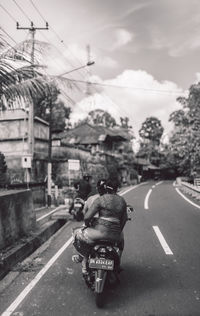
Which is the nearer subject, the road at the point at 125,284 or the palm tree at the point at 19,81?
the road at the point at 125,284

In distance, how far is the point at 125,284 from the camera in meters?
5.49

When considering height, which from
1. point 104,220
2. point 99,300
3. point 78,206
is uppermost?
point 104,220

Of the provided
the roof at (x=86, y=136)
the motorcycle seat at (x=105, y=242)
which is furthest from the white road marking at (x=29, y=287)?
the roof at (x=86, y=136)

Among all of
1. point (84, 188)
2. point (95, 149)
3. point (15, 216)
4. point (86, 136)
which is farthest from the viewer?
point (86, 136)

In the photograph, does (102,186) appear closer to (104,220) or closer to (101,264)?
(104,220)

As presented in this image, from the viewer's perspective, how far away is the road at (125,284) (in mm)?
4484

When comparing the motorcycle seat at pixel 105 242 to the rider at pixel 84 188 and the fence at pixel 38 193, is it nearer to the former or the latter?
the rider at pixel 84 188

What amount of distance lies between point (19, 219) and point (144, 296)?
463 centimetres

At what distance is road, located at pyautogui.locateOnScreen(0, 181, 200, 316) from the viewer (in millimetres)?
4484

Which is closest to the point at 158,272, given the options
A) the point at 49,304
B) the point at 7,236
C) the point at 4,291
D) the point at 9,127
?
the point at 49,304

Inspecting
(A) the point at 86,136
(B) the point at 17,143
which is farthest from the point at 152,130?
(B) the point at 17,143

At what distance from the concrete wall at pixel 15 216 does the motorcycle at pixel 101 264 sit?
2761mm

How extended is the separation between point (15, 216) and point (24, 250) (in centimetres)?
93

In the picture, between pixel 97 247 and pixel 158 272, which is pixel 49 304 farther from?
pixel 158 272
